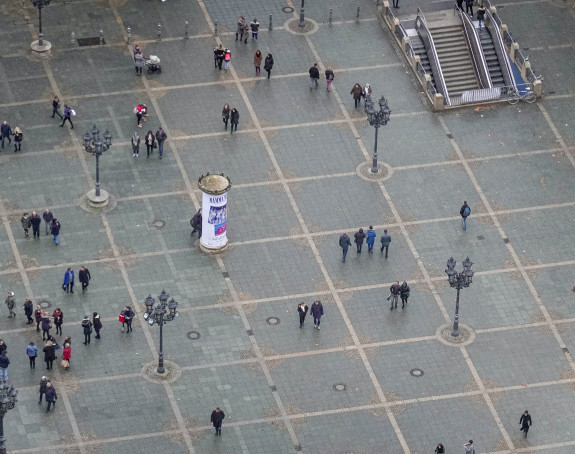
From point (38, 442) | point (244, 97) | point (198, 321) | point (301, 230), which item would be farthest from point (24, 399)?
point (244, 97)

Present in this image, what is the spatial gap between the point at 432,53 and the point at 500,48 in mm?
3803

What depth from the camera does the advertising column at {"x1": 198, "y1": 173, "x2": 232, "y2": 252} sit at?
99812mm

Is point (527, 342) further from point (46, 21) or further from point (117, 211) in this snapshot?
point (46, 21)

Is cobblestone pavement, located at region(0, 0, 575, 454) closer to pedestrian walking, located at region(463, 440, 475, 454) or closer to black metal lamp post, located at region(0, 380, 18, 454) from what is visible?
pedestrian walking, located at region(463, 440, 475, 454)

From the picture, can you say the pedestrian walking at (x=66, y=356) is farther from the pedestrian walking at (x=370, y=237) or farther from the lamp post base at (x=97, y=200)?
the pedestrian walking at (x=370, y=237)

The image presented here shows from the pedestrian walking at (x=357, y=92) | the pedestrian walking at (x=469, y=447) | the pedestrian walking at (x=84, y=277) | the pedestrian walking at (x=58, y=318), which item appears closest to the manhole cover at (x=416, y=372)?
the pedestrian walking at (x=469, y=447)

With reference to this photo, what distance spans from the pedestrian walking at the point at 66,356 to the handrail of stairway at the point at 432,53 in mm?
28780

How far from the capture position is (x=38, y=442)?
90250 millimetres

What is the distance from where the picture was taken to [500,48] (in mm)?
115812

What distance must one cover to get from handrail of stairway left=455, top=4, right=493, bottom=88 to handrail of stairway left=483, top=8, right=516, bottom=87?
1076 mm

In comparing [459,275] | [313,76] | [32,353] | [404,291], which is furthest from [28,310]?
[313,76]

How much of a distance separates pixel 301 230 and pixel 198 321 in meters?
8.73

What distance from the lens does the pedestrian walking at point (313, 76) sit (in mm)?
112438

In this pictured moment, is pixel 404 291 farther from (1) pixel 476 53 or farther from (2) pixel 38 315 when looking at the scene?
(1) pixel 476 53
